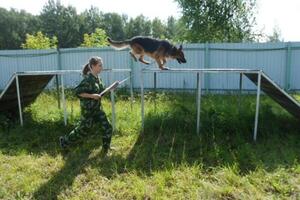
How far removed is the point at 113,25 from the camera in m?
57.1

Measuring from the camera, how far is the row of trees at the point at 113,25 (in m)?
17.8

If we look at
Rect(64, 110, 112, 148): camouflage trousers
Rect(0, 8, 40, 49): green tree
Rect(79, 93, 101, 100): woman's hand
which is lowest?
Rect(64, 110, 112, 148): camouflage trousers

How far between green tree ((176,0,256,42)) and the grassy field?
11265 mm

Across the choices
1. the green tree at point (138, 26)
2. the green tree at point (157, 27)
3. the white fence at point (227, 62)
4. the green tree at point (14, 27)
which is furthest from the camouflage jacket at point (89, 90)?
the green tree at point (157, 27)

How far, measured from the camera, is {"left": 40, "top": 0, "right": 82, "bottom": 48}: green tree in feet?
150

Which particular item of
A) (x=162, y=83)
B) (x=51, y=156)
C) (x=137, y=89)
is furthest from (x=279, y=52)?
(x=51, y=156)

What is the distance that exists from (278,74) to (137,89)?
5.04 m

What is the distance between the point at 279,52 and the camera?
11633mm

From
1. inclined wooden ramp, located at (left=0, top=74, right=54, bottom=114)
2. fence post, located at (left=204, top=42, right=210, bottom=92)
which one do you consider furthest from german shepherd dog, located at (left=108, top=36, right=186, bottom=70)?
fence post, located at (left=204, top=42, right=210, bottom=92)

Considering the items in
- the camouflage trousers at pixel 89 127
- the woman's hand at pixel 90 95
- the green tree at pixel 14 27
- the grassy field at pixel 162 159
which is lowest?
the grassy field at pixel 162 159

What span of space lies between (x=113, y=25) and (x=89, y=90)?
53.9 m

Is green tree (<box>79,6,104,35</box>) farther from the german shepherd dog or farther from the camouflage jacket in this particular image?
the camouflage jacket

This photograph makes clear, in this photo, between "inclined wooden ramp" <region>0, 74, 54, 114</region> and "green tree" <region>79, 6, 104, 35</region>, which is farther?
"green tree" <region>79, 6, 104, 35</region>

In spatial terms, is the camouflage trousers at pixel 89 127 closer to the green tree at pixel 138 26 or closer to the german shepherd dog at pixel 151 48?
the german shepherd dog at pixel 151 48
